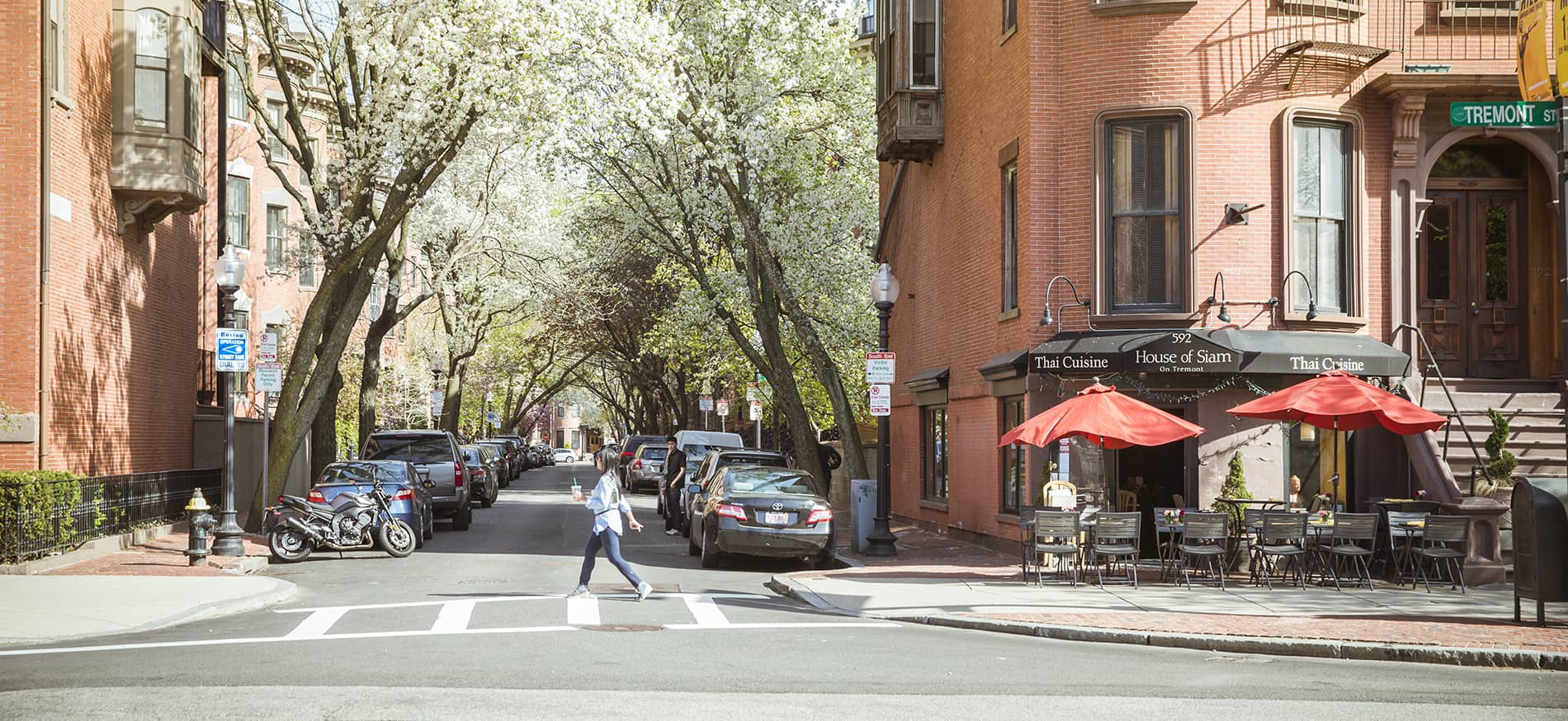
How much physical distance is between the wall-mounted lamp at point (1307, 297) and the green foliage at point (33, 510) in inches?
618

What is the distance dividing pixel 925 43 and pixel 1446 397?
34.6 feet

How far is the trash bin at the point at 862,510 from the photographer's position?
2142 centimetres

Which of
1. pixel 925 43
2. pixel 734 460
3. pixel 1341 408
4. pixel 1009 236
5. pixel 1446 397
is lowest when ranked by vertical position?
pixel 734 460

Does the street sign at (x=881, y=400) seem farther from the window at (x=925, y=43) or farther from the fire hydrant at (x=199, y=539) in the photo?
the fire hydrant at (x=199, y=539)

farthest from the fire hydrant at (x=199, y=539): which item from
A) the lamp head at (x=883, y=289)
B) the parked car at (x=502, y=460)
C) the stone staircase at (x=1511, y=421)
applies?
the parked car at (x=502, y=460)

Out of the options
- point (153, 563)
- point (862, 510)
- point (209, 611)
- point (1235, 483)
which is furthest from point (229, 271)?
point (1235, 483)

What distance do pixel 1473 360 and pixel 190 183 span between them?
65.3 feet

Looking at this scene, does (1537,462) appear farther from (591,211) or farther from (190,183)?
(591,211)

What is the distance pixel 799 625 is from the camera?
43.7ft

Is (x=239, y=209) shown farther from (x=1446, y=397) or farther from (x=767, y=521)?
(x=1446, y=397)

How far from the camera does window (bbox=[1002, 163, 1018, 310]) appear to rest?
20750 millimetres

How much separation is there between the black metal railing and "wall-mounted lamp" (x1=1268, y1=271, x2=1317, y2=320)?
15758 mm

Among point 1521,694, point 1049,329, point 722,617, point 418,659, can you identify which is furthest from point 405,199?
point 1521,694

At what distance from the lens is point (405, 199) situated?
24.1 m
